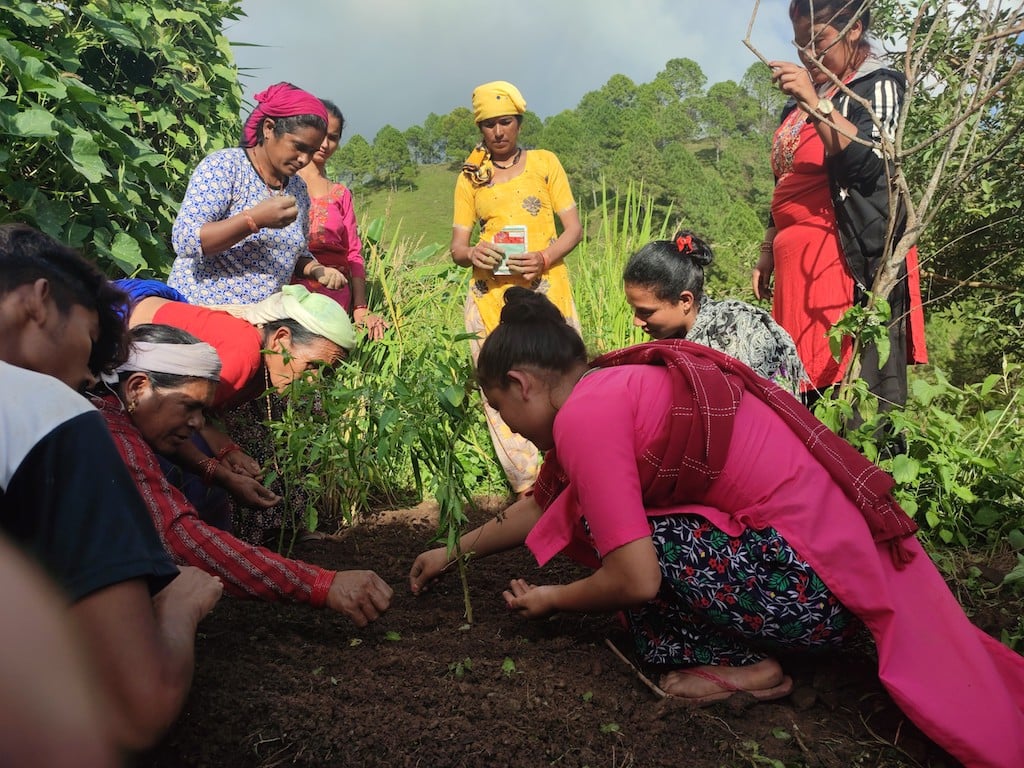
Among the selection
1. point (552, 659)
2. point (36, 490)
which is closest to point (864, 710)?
point (552, 659)

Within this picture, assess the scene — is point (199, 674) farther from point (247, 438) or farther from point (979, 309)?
point (979, 309)

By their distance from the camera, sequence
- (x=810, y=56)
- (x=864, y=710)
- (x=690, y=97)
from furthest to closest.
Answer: (x=690, y=97) < (x=810, y=56) < (x=864, y=710)

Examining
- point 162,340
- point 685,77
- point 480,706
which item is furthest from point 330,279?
point 685,77

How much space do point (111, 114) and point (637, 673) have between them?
11.2 feet

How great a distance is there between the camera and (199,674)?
185 centimetres

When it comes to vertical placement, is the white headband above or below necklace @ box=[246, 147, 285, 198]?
below

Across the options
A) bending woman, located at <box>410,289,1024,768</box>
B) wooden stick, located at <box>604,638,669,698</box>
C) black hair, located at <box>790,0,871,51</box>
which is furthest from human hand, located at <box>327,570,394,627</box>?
black hair, located at <box>790,0,871,51</box>

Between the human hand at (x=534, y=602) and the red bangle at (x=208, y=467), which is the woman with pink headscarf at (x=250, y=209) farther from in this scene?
the human hand at (x=534, y=602)

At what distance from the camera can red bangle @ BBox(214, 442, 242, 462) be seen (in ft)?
9.43

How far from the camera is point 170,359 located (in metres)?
2.30

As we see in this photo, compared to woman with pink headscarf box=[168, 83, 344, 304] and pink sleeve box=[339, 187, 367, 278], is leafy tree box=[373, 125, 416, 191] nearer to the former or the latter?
pink sleeve box=[339, 187, 367, 278]

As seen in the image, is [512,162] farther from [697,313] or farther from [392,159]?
[392,159]

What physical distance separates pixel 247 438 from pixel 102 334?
61.7 inches

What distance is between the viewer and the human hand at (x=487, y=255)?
3.88m
